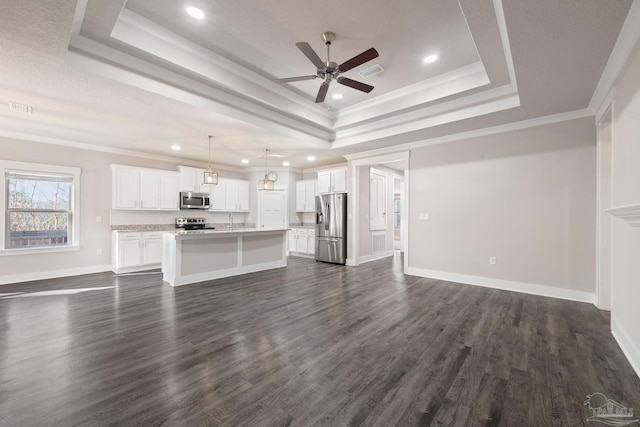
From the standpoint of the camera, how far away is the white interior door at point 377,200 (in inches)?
280

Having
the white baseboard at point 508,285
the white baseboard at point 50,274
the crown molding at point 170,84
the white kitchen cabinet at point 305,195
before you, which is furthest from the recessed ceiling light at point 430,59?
the white baseboard at point 50,274

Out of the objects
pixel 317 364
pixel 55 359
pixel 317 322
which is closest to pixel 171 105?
pixel 55 359

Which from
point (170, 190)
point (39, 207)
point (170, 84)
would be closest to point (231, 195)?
point (170, 190)

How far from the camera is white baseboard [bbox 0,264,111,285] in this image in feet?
15.9

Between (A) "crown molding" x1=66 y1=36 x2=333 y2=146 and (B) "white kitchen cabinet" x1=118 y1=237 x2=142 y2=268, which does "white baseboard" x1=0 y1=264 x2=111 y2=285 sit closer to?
(B) "white kitchen cabinet" x1=118 y1=237 x2=142 y2=268

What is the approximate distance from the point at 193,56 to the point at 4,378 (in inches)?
139

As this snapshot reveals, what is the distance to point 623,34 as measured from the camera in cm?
221

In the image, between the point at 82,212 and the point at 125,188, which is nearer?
the point at 82,212

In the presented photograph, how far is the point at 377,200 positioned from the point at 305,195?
7.76 ft

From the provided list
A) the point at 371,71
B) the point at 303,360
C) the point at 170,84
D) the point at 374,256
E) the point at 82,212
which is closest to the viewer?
the point at 303,360

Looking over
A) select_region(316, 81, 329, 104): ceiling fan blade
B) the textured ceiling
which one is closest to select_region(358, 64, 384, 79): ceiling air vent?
the textured ceiling

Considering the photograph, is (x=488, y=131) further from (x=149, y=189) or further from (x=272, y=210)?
(x=149, y=189)

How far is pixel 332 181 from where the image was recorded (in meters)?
7.32

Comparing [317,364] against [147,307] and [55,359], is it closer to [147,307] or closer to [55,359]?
[55,359]
